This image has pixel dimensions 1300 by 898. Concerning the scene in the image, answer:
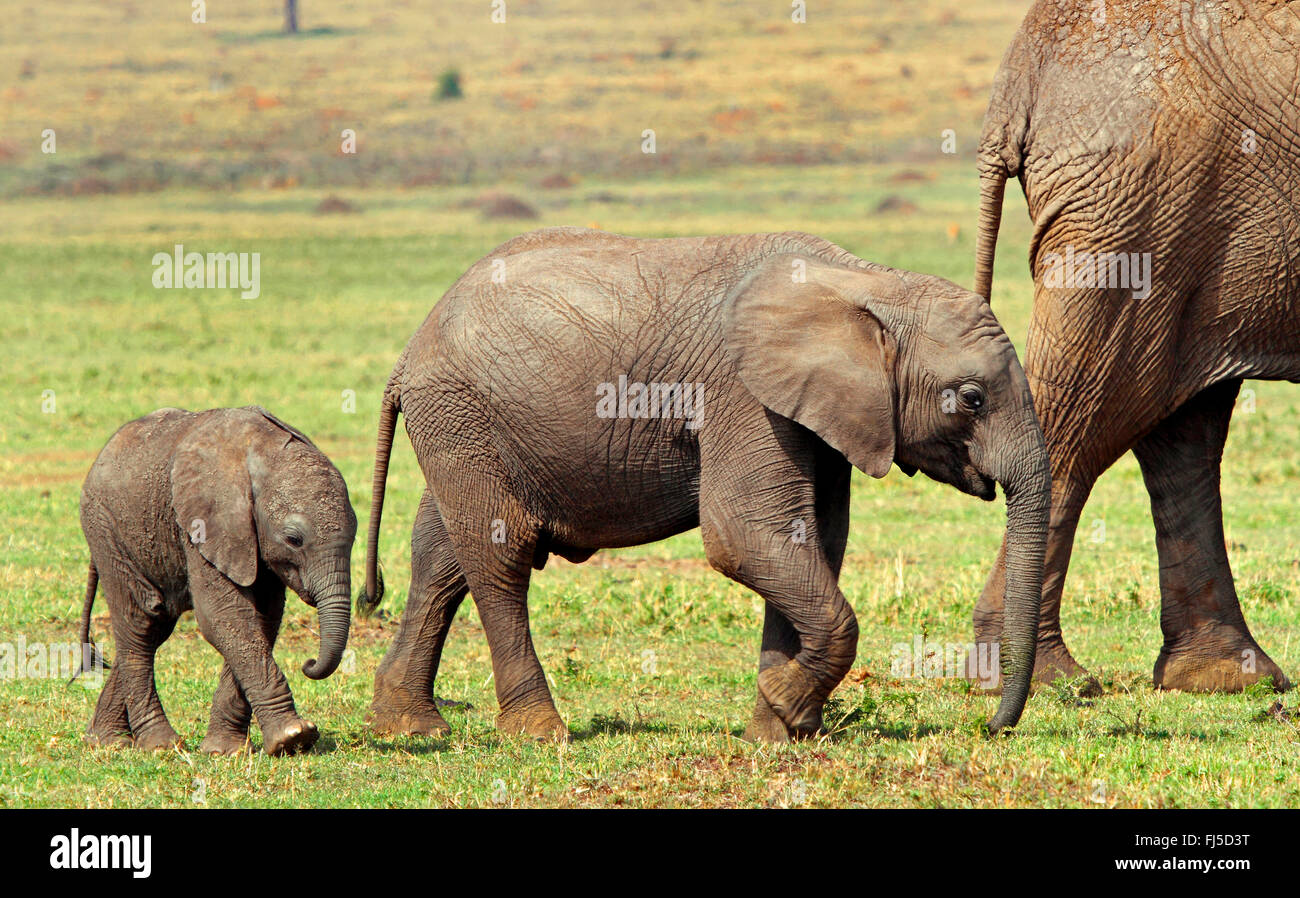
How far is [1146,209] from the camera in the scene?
29.6 feet

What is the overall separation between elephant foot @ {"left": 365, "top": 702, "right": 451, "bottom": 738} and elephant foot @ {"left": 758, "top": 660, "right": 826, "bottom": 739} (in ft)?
5.95

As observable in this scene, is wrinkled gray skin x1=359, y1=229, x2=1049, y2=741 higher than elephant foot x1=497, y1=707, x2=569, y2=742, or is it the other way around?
wrinkled gray skin x1=359, y1=229, x2=1049, y2=741

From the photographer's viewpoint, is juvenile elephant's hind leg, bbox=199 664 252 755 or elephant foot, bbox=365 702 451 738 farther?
elephant foot, bbox=365 702 451 738

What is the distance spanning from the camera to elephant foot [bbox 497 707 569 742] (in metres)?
8.60

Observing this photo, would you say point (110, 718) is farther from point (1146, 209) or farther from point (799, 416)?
point (1146, 209)

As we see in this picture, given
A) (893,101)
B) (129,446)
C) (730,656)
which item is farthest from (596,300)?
(893,101)

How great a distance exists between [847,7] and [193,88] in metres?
35.9

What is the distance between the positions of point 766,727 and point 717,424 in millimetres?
1378

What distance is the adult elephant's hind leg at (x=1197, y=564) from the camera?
9.72 meters

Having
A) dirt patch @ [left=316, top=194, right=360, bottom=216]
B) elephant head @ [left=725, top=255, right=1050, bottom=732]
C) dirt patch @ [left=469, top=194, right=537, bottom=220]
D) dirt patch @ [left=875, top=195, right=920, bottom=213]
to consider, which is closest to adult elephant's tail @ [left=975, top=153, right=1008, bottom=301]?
elephant head @ [left=725, top=255, right=1050, bottom=732]

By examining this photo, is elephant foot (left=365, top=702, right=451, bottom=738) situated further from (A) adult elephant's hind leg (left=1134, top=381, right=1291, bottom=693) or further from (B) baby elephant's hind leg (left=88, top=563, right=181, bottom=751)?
(A) adult elephant's hind leg (left=1134, top=381, right=1291, bottom=693)

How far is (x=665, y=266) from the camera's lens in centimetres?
834

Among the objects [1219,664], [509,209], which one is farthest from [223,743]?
[509,209]

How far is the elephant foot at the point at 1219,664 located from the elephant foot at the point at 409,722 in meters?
3.83
